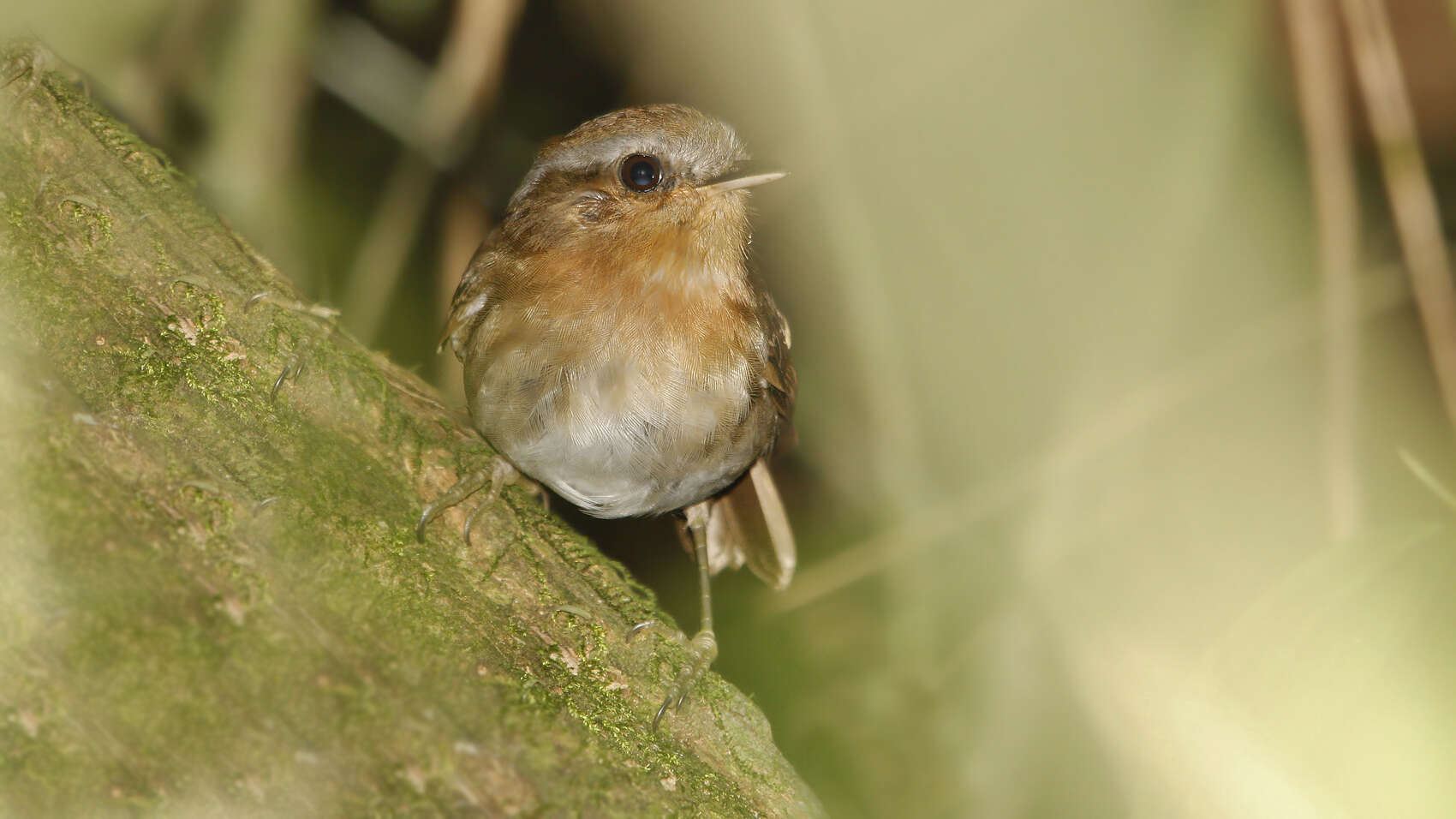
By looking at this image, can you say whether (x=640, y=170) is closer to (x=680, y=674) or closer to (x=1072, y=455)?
(x=680, y=674)

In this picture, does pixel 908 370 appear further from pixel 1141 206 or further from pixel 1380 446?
pixel 1380 446

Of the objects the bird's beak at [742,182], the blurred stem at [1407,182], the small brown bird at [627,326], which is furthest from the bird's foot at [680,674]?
the blurred stem at [1407,182]

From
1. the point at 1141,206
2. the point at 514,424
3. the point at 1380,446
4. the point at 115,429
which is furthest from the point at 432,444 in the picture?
the point at 1380,446

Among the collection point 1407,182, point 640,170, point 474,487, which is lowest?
point 474,487

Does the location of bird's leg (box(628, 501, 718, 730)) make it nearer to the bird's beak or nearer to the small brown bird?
the small brown bird

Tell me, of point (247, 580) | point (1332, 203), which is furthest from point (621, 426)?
point (1332, 203)

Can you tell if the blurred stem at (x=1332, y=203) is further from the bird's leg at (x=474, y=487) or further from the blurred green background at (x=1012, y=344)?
the bird's leg at (x=474, y=487)
